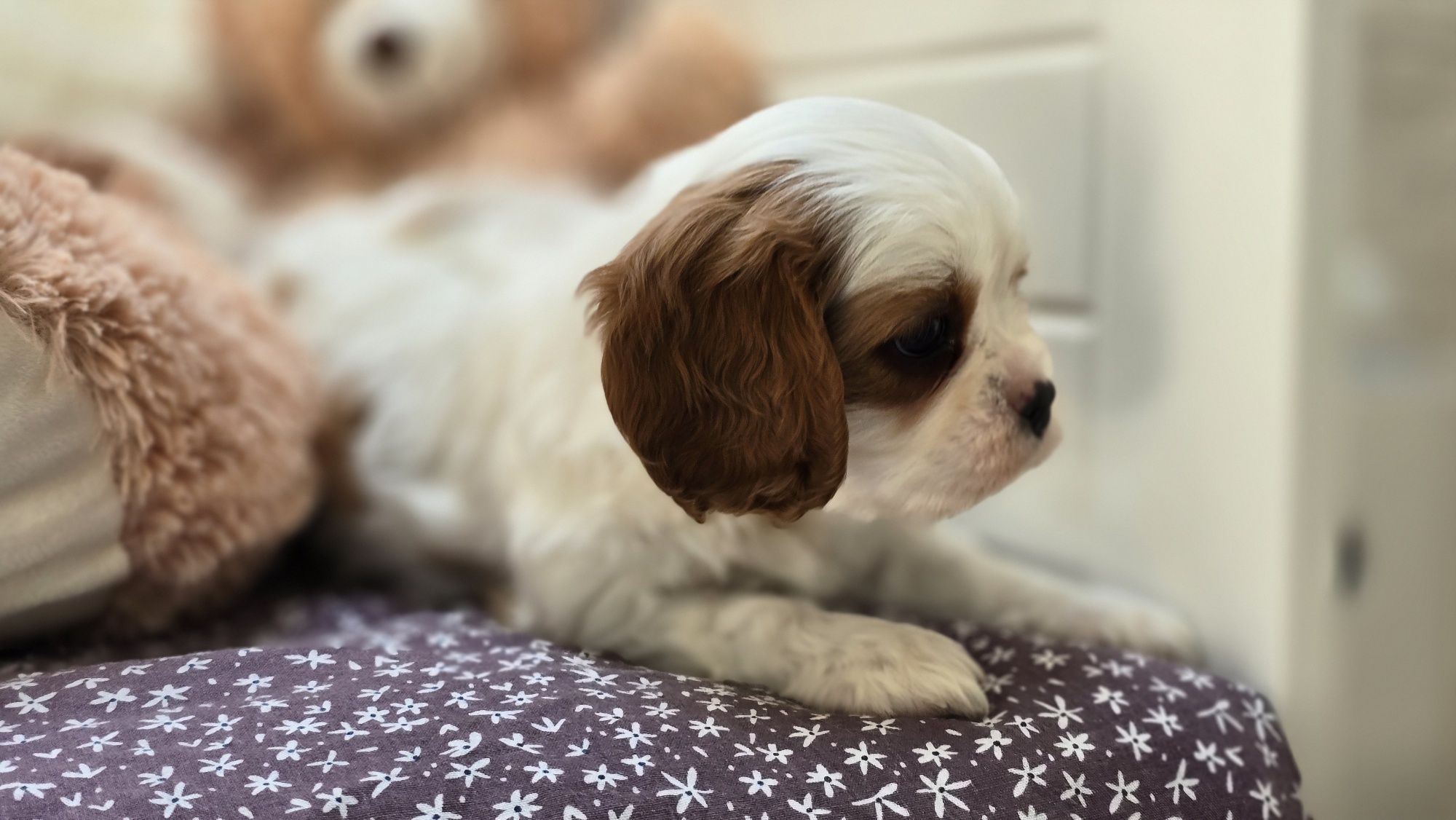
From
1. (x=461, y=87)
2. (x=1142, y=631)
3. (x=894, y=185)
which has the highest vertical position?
(x=461, y=87)

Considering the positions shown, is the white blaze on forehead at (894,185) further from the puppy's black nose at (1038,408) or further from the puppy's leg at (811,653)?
the puppy's leg at (811,653)

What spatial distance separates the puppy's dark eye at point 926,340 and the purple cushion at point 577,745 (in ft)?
1.18

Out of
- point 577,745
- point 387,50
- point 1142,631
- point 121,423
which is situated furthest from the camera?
point 387,50

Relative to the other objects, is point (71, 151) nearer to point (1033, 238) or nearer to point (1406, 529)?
point (1033, 238)

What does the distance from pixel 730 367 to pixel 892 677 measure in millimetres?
359

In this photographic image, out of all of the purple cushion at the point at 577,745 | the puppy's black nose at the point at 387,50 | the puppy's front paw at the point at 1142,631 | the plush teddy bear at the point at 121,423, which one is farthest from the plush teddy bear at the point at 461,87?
the purple cushion at the point at 577,745

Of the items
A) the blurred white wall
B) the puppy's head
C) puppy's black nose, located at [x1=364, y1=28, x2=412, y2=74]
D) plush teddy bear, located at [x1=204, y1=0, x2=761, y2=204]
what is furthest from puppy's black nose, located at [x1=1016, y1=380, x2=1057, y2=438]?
the blurred white wall

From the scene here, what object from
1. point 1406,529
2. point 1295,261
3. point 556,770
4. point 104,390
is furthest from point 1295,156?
point 104,390

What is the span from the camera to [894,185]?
111 centimetres

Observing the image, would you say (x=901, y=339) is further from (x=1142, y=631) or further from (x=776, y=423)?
(x=1142, y=631)

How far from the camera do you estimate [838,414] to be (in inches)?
42.0

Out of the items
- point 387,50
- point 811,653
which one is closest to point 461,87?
point 387,50

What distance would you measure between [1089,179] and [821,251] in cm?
69

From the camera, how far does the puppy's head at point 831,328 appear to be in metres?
1.07
